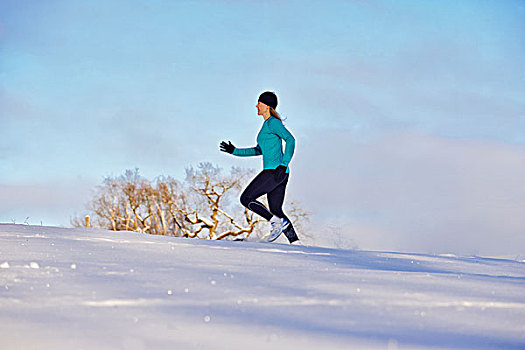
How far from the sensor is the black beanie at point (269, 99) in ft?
24.3

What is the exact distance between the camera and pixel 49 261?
146 inches

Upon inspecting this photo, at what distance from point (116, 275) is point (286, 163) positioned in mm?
4085

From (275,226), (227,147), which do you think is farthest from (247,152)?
(275,226)

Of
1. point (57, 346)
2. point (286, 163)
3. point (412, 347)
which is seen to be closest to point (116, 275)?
point (57, 346)

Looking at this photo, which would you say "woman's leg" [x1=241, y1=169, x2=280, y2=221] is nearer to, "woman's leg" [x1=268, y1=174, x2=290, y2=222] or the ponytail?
"woman's leg" [x1=268, y1=174, x2=290, y2=222]

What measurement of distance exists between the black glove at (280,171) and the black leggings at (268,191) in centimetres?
1

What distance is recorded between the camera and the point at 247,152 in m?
7.50

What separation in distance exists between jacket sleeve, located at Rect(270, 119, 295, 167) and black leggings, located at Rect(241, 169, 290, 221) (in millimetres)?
222

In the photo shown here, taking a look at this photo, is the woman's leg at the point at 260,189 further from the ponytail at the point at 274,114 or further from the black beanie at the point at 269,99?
the black beanie at the point at 269,99

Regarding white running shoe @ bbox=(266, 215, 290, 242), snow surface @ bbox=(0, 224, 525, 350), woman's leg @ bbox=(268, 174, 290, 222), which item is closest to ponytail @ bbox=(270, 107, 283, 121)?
woman's leg @ bbox=(268, 174, 290, 222)

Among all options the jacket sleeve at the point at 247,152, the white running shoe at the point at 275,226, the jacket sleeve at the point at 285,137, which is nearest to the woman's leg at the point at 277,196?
the white running shoe at the point at 275,226

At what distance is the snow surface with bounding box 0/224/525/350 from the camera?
7.06ft

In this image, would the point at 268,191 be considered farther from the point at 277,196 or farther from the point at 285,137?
the point at 285,137

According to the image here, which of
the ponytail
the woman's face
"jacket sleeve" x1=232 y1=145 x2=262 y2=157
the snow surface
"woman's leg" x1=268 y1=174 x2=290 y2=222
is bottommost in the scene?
the snow surface
